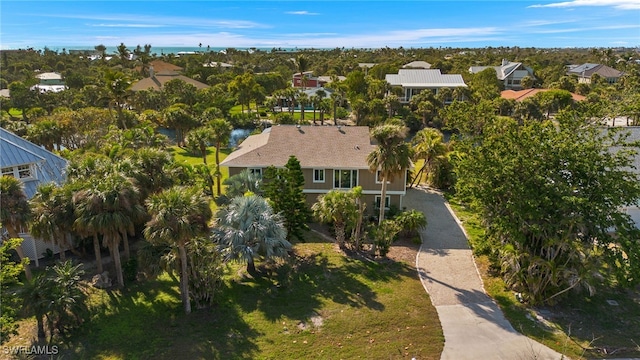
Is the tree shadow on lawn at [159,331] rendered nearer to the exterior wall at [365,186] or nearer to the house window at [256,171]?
the house window at [256,171]

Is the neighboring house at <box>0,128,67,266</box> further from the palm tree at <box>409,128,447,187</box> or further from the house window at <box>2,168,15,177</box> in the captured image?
the palm tree at <box>409,128,447,187</box>

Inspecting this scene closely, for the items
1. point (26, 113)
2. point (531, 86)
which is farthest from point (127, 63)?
point (531, 86)

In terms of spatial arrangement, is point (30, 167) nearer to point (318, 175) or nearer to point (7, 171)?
point (7, 171)

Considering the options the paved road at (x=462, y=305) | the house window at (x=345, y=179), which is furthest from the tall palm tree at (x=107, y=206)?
the paved road at (x=462, y=305)

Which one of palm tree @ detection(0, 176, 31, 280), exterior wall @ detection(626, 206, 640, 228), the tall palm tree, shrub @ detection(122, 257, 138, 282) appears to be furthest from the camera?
exterior wall @ detection(626, 206, 640, 228)

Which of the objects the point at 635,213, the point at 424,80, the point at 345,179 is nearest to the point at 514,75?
the point at 424,80

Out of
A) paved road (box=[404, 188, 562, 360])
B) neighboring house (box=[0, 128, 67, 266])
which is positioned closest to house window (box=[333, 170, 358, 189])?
paved road (box=[404, 188, 562, 360])

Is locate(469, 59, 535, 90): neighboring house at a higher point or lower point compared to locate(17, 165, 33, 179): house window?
higher
